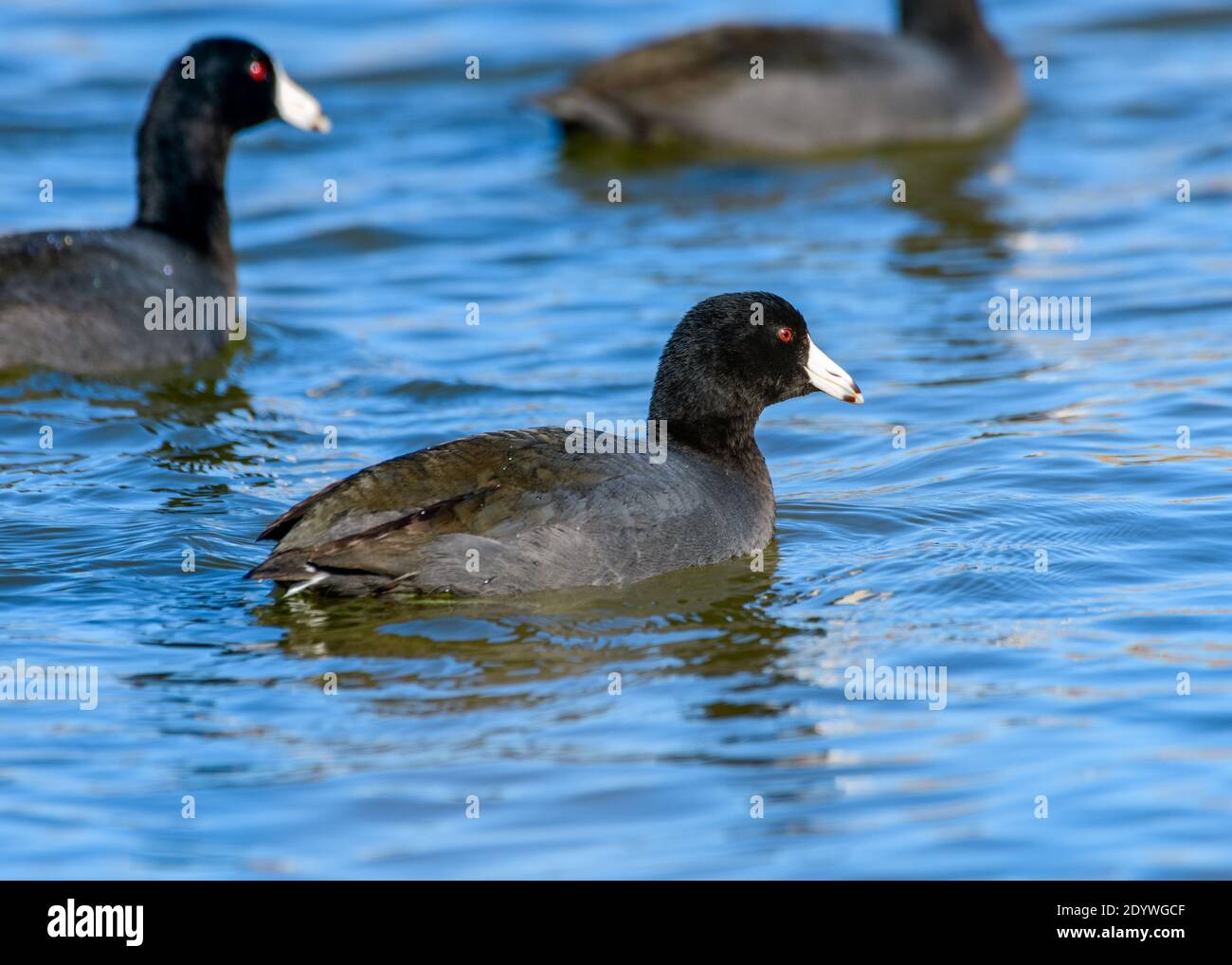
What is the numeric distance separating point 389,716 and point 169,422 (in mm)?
4382

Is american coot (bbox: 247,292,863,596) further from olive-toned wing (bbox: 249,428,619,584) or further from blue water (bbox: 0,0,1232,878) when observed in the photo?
blue water (bbox: 0,0,1232,878)

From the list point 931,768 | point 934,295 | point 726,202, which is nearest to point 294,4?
point 726,202

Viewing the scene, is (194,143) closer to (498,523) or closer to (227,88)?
(227,88)

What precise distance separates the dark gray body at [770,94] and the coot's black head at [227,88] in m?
3.81

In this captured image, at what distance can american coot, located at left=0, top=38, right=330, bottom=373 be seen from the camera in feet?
34.9

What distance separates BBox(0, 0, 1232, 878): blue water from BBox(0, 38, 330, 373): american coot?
23 centimetres

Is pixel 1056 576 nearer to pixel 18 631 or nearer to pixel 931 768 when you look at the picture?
pixel 931 768

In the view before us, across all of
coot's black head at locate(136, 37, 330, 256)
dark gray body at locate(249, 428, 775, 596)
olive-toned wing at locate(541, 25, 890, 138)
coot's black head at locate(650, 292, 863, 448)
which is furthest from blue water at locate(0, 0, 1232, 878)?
coot's black head at locate(136, 37, 330, 256)

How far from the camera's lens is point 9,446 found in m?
9.70

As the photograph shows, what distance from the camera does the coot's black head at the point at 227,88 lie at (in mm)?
11719

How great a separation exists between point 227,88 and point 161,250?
1.20 m

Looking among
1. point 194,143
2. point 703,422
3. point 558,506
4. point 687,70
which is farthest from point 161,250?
point 687,70

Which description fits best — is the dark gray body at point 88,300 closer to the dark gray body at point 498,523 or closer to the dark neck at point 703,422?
the dark gray body at point 498,523

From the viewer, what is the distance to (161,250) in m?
11.4
